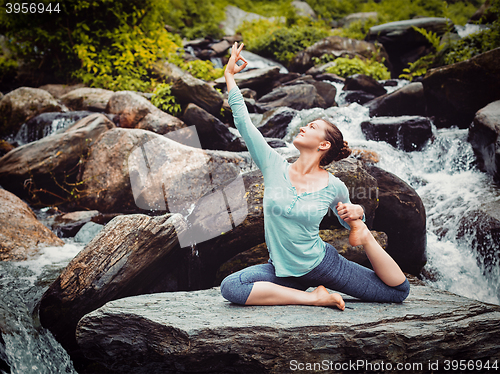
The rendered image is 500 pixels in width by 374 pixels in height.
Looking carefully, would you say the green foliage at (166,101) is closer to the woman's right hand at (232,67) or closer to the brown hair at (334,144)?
the woman's right hand at (232,67)

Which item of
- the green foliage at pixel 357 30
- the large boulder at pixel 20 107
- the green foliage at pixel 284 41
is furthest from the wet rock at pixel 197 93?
the green foliage at pixel 357 30

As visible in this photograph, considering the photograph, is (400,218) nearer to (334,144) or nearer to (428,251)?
(428,251)

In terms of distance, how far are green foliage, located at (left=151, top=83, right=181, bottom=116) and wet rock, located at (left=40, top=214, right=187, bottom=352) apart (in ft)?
15.4

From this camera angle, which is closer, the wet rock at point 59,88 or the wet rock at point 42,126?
the wet rock at point 42,126

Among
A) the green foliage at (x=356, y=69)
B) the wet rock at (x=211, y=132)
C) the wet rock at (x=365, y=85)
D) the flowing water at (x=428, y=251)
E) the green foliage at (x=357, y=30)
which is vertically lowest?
the flowing water at (x=428, y=251)

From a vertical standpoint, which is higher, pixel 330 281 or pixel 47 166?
pixel 47 166

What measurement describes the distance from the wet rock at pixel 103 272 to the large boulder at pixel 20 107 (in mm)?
6092

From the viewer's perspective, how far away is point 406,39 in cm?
1345

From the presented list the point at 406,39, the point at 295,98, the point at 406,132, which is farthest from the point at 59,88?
the point at 406,39

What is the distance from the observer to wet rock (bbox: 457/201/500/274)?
4.57m

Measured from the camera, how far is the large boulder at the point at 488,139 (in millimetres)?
5582

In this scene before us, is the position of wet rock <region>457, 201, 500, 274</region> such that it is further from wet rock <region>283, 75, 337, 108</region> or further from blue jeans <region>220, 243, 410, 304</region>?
wet rock <region>283, 75, 337, 108</region>

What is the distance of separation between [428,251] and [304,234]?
3.54 m

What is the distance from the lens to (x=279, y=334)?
209cm
